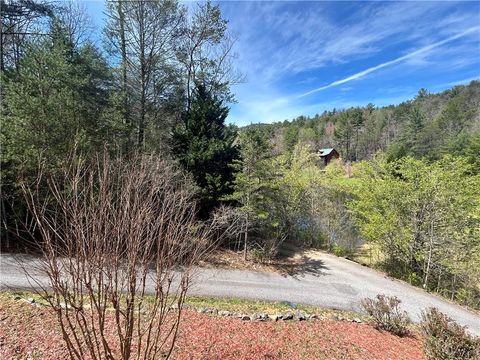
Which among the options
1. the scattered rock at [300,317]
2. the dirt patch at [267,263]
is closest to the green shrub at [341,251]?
the dirt patch at [267,263]

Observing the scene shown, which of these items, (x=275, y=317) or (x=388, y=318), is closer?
(x=275, y=317)

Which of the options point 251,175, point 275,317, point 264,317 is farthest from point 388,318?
point 251,175

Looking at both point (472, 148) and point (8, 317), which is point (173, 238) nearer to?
point (8, 317)

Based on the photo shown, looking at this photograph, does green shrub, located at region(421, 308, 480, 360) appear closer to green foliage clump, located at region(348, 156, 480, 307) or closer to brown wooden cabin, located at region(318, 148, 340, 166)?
green foliage clump, located at region(348, 156, 480, 307)

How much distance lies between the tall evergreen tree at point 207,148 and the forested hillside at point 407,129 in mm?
17998

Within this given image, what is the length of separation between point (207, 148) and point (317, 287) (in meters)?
9.21

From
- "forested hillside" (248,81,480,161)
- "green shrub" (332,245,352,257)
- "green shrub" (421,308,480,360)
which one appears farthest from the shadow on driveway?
"forested hillside" (248,81,480,161)

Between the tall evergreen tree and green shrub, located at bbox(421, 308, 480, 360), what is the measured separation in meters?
11.3

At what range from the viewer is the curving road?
1027 cm

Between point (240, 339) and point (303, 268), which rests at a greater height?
point (240, 339)

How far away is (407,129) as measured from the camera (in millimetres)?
50906

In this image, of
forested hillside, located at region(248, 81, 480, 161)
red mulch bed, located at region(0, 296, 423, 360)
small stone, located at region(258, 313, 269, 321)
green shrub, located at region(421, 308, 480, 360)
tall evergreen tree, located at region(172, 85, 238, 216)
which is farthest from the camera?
forested hillside, located at region(248, 81, 480, 161)

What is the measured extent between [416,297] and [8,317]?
14.3 metres

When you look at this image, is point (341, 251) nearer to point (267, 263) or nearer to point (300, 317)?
point (267, 263)
